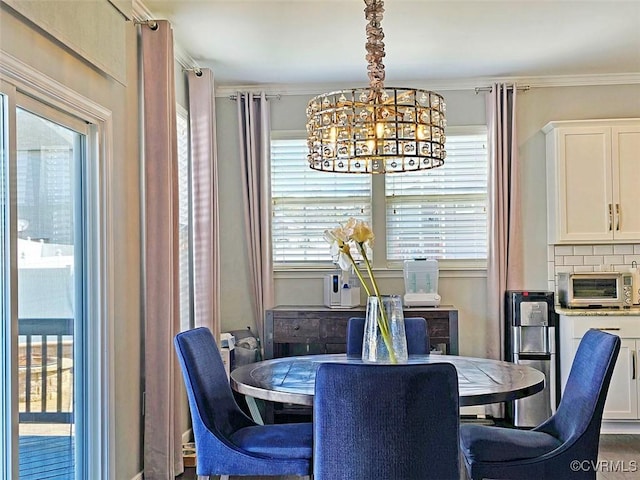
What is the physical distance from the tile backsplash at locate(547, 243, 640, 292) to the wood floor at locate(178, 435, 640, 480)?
1.23 meters

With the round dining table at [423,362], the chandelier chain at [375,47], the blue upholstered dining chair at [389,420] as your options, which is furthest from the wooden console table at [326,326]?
the blue upholstered dining chair at [389,420]

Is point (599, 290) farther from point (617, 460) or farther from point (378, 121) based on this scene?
point (378, 121)

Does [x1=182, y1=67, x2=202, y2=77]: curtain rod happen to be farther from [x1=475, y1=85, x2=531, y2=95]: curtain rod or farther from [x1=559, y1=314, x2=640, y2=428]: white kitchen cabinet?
[x1=559, y1=314, x2=640, y2=428]: white kitchen cabinet

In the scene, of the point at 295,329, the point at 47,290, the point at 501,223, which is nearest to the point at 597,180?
the point at 501,223

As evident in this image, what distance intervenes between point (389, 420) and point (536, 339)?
3.09 meters

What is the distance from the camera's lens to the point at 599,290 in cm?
494

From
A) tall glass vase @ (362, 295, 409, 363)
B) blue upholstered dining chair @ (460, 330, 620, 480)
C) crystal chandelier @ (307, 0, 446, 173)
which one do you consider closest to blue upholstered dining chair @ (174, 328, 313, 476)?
tall glass vase @ (362, 295, 409, 363)

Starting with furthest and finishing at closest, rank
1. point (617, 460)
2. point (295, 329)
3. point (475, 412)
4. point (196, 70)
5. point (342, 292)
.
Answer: point (475, 412)
point (342, 292)
point (295, 329)
point (196, 70)
point (617, 460)

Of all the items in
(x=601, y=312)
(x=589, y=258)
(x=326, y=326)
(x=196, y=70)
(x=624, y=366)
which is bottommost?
(x=624, y=366)

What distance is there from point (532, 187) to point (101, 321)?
11.8ft

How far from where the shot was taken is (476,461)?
265 cm

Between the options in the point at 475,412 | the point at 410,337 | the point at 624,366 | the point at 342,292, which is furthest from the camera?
the point at 475,412

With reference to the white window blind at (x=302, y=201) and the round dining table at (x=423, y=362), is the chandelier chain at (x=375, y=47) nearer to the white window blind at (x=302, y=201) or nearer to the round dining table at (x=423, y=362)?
the round dining table at (x=423, y=362)

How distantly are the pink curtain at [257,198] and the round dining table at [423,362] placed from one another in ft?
6.32
